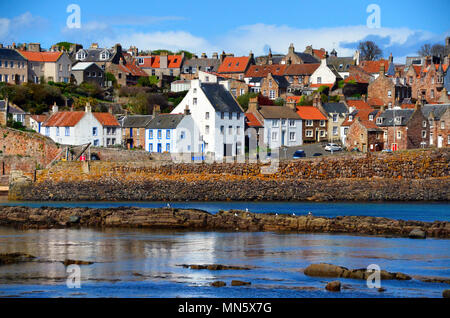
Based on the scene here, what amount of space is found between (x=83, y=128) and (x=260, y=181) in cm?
1611

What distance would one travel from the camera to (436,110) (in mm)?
53812

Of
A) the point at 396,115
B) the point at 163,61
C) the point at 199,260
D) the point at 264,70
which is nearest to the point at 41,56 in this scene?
the point at 163,61

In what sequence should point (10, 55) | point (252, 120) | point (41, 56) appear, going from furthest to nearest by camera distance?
point (41, 56) < point (10, 55) < point (252, 120)

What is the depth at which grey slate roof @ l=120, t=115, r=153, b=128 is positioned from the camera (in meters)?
52.9

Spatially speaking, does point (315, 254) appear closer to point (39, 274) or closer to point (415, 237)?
point (415, 237)

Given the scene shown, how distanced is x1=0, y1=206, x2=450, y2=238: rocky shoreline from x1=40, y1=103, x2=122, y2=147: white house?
19964 mm

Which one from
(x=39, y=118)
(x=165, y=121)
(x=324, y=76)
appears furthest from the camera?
(x=324, y=76)

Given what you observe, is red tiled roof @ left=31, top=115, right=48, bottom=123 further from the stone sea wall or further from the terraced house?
the terraced house

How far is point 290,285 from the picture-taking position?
1831 cm

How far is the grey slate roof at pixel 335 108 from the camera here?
60.9m

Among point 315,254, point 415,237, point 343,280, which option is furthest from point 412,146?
point 343,280

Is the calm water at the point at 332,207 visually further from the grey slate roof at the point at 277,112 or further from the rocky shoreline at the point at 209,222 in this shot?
the grey slate roof at the point at 277,112

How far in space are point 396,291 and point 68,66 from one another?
59340 millimetres

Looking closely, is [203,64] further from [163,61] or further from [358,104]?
[358,104]
